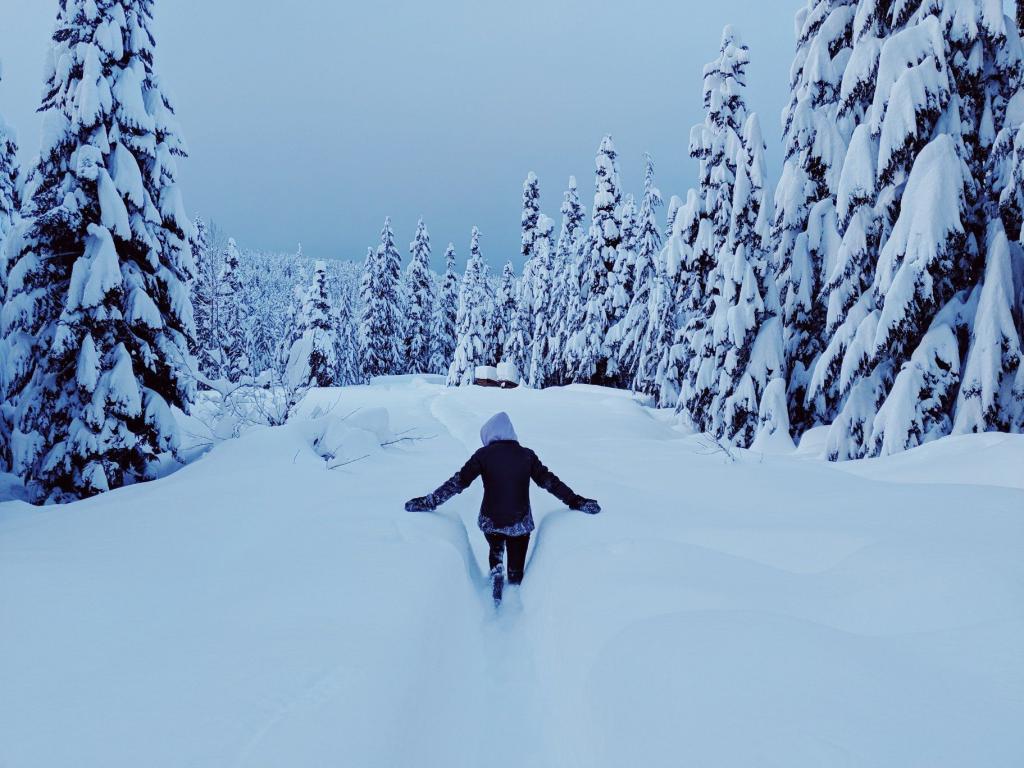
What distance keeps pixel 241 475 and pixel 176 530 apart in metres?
2.18

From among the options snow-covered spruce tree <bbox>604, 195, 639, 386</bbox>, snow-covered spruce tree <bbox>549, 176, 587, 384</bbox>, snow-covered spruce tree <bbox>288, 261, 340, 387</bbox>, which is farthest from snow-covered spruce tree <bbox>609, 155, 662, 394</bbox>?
snow-covered spruce tree <bbox>288, 261, 340, 387</bbox>

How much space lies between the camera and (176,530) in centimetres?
491

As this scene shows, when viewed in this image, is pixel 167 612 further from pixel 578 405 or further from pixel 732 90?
pixel 732 90

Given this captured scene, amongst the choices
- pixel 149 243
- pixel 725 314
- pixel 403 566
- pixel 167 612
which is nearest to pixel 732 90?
pixel 725 314

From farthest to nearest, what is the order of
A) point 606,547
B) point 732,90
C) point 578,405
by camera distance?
1. point 578,405
2. point 732,90
3. point 606,547

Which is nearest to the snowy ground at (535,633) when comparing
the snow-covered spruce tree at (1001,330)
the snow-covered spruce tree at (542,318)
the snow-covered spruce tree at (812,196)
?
the snow-covered spruce tree at (1001,330)

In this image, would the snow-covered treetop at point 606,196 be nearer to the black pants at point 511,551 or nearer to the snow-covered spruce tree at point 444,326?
the snow-covered spruce tree at point 444,326

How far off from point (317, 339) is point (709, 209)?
29542 mm

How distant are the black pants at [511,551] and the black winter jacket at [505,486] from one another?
9 centimetres

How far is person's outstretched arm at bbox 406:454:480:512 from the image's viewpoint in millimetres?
5910

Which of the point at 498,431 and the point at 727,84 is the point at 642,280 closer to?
the point at 727,84

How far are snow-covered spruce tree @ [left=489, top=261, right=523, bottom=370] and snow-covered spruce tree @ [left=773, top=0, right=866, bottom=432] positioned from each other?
30.9m

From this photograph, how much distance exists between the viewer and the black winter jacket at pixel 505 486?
5586mm

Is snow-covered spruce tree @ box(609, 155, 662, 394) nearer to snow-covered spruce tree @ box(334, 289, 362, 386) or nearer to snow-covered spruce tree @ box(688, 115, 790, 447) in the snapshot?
snow-covered spruce tree @ box(688, 115, 790, 447)
